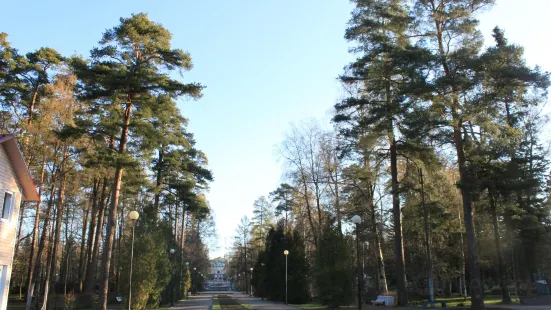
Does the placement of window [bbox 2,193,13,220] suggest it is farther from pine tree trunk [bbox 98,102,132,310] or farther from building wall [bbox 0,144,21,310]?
pine tree trunk [bbox 98,102,132,310]

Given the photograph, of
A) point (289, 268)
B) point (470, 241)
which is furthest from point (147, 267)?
point (470, 241)

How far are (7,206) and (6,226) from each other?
837 millimetres

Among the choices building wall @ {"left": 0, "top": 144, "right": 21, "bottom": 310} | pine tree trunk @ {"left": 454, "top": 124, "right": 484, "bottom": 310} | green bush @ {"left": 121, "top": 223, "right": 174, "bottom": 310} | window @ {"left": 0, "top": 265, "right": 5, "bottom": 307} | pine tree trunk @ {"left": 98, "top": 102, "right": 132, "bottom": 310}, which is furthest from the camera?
green bush @ {"left": 121, "top": 223, "right": 174, "bottom": 310}

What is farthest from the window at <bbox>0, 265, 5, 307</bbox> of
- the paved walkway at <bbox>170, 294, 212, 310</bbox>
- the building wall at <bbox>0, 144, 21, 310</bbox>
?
the paved walkway at <bbox>170, 294, 212, 310</bbox>

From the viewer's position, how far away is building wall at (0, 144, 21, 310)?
15.4 meters

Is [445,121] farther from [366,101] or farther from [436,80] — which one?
[366,101]

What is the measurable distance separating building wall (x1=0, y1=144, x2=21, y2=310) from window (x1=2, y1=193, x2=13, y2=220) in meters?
0.16

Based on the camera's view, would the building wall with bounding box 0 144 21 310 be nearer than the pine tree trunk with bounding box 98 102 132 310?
Yes

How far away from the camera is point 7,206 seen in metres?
15.9

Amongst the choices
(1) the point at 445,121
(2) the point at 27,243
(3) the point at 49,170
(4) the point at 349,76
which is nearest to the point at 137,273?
(3) the point at 49,170

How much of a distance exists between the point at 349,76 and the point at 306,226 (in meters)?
22.8

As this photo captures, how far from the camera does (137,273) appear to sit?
2345cm

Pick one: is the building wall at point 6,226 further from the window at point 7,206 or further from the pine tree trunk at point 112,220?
the pine tree trunk at point 112,220

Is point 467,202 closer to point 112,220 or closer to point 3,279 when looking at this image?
point 112,220
